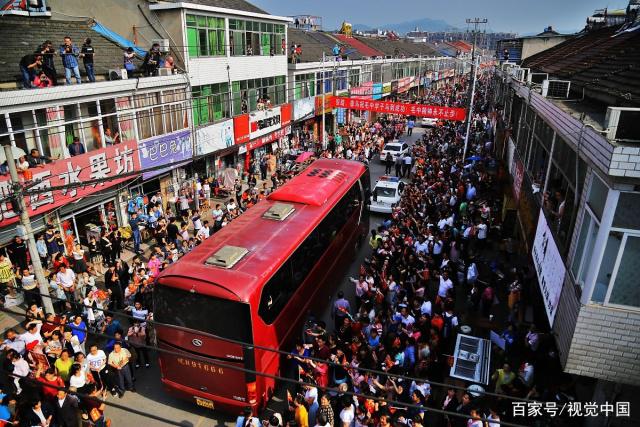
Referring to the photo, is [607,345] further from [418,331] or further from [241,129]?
[241,129]

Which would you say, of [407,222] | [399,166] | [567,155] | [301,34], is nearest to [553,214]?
[567,155]

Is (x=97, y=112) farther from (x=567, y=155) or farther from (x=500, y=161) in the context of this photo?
(x=500, y=161)

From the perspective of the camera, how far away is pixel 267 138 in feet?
91.7

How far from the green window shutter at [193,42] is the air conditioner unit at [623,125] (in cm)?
1834

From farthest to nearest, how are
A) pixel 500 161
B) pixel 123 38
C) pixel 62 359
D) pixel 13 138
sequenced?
1. pixel 500 161
2. pixel 123 38
3. pixel 13 138
4. pixel 62 359

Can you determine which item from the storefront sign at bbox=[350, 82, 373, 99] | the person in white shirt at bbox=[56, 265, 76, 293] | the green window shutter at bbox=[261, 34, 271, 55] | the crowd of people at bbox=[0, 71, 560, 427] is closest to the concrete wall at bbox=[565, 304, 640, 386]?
the crowd of people at bbox=[0, 71, 560, 427]

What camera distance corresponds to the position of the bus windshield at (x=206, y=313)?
7938mm

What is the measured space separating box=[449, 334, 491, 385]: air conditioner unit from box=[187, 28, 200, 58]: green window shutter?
1716cm

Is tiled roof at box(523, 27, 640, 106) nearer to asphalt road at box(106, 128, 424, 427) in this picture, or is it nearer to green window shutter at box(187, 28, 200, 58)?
asphalt road at box(106, 128, 424, 427)

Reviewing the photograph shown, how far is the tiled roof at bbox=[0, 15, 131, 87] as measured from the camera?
14.1 metres

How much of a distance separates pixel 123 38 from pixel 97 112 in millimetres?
6274

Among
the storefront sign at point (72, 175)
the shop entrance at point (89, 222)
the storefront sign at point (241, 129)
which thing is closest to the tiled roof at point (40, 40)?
the storefront sign at point (72, 175)

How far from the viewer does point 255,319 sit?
816 centimetres

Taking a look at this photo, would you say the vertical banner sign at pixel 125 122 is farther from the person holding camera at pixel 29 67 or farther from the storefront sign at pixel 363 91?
the storefront sign at pixel 363 91
